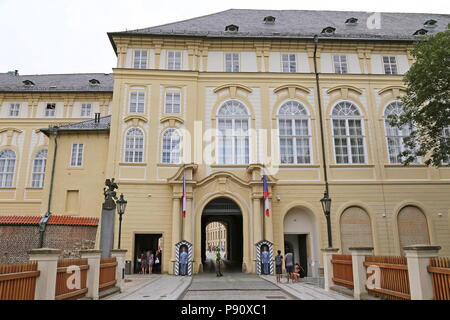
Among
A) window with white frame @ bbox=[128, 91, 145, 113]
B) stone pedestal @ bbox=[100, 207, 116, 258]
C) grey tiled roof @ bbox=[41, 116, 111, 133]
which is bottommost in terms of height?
stone pedestal @ bbox=[100, 207, 116, 258]

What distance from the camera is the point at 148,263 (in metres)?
22.5

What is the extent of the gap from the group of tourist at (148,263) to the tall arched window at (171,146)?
5911mm

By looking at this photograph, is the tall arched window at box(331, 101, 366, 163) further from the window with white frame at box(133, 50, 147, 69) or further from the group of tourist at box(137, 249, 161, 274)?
the window with white frame at box(133, 50, 147, 69)

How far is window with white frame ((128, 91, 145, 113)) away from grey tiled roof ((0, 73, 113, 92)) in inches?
440

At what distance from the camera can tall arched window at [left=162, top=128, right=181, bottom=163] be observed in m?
23.9

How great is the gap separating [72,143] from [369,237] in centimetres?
2082

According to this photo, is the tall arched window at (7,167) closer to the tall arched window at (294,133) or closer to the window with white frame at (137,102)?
the window with white frame at (137,102)

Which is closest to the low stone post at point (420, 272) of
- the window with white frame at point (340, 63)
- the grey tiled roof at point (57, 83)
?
the window with white frame at point (340, 63)

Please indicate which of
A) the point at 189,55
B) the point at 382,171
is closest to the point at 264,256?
the point at 382,171

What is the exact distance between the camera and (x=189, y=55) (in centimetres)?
2577

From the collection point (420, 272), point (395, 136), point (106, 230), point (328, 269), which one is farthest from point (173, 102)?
point (420, 272)

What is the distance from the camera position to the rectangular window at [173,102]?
25.0 m

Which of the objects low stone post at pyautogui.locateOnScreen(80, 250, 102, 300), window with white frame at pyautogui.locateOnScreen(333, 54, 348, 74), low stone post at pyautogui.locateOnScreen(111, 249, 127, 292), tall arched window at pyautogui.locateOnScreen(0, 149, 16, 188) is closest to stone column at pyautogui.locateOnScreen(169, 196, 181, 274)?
low stone post at pyautogui.locateOnScreen(111, 249, 127, 292)
